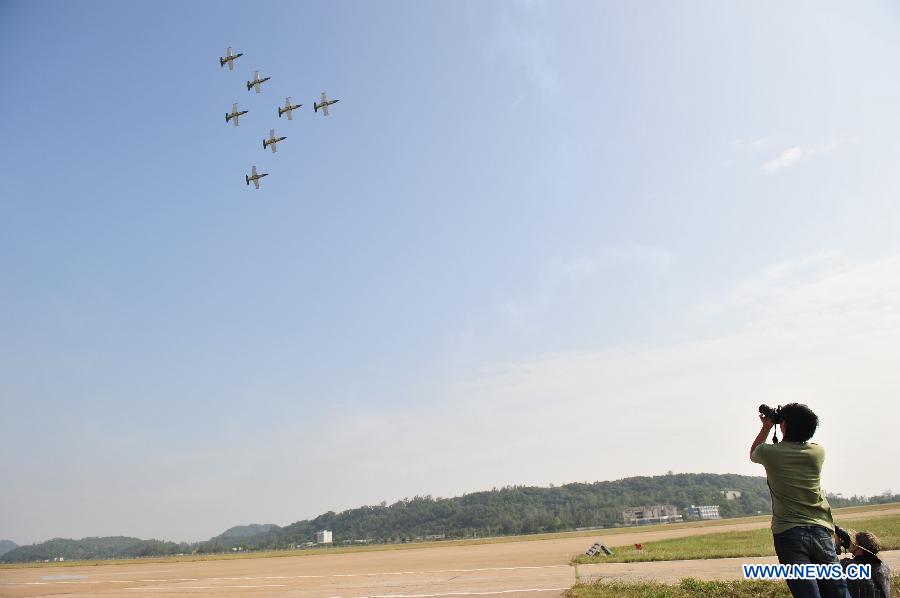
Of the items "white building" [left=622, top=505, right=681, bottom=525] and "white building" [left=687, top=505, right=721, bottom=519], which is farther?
"white building" [left=622, top=505, right=681, bottom=525]

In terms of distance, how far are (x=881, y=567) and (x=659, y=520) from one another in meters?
178

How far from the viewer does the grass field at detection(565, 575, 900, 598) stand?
10453 millimetres

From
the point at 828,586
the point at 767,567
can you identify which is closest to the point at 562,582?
the point at 767,567

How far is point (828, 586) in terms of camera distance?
4633mm

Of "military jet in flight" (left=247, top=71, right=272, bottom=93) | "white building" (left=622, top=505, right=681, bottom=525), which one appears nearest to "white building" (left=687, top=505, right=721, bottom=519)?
"white building" (left=622, top=505, right=681, bottom=525)

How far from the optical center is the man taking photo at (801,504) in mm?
4707

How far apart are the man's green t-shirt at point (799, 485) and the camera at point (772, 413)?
1.10 feet

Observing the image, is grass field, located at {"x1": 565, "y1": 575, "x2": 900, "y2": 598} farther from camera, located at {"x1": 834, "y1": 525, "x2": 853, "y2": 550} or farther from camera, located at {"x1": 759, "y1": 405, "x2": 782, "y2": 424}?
camera, located at {"x1": 759, "y1": 405, "x2": 782, "y2": 424}

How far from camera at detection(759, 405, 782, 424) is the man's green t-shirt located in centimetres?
33

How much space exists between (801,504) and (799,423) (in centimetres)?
70

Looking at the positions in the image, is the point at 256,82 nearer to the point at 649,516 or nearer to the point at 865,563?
the point at 865,563

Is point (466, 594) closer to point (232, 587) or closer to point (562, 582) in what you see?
point (562, 582)

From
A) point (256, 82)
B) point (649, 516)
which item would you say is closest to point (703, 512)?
point (649, 516)

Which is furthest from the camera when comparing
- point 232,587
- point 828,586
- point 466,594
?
point 232,587
